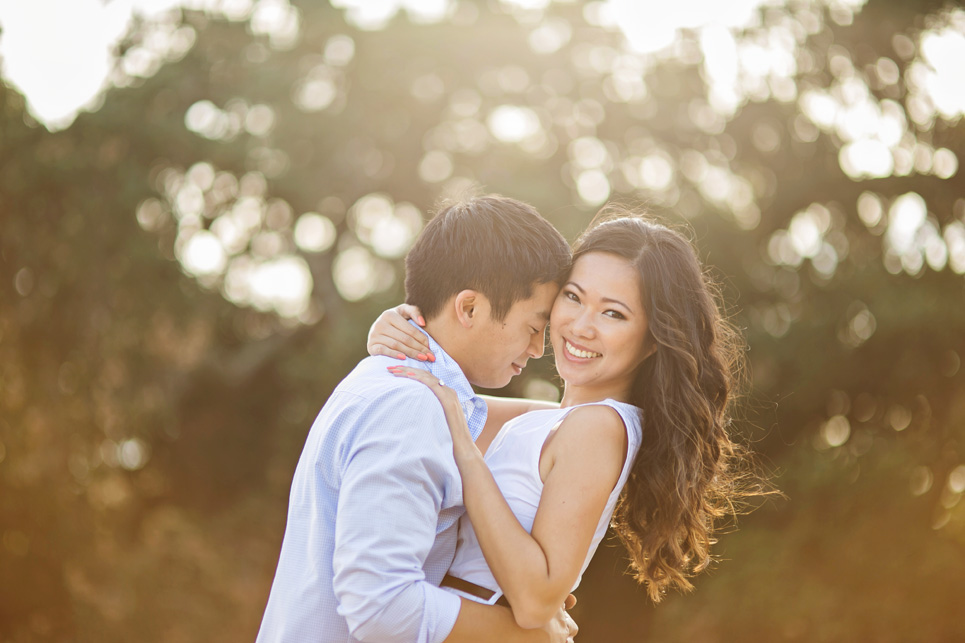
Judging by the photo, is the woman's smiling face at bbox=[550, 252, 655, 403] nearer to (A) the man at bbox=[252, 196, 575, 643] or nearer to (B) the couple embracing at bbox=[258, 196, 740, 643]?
(B) the couple embracing at bbox=[258, 196, 740, 643]

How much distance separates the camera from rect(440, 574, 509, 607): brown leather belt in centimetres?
201

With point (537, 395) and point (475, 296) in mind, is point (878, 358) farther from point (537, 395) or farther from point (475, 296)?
point (475, 296)

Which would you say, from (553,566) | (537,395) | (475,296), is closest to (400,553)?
(553,566)

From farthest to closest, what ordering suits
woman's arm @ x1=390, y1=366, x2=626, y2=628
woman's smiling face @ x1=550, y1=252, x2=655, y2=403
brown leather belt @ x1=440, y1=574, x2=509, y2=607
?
woman's smiling face @ x1=550, y1=252, x2=655, y2=403, brown leather belt @ x1=440, y1=574, x2=509, y2=607, woman's arm @ x1=390, y1=366, x2=626, y2=628

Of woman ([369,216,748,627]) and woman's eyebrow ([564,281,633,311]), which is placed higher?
woman's eyebrow ([564,281,633,311])

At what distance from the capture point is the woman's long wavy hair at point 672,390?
7.96 ft

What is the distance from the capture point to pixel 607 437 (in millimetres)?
2141

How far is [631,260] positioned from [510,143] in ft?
23.1

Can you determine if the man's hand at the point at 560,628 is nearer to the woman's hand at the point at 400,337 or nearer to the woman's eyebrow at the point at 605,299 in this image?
the woman's hand at the point at 400,337

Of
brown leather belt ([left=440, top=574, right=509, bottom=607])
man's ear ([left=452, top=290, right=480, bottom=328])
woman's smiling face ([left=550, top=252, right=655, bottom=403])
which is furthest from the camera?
woman's smiling face ([left=550, top=252, right=655, bottom=403])

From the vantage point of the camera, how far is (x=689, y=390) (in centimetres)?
246

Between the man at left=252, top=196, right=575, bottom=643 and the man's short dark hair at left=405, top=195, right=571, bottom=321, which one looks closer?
the man at left=252, top=196, right=575, bottom=643

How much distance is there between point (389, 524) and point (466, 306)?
2.27 feet

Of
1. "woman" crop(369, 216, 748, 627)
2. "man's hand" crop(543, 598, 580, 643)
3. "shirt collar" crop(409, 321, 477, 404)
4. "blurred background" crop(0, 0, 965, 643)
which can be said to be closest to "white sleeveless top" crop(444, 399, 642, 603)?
"woman" crop(369, 216, 748, 627)
